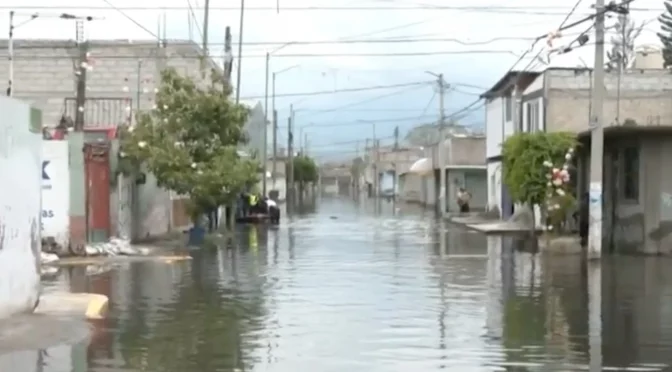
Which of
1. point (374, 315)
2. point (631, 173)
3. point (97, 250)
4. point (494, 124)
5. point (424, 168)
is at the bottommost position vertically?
point (374, 315)

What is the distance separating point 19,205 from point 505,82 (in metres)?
43.4

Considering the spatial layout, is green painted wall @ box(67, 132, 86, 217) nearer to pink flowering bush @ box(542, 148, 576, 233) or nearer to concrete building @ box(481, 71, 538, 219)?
pink flowering bush @ box(542, 148, 576, 233)

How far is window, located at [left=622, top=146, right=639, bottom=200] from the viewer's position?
33531mm

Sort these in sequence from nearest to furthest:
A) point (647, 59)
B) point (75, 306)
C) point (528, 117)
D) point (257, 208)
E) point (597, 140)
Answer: point (75, 306)
point (597, 140)
point (528, 117)
point (257, 208)
point (647, 59)

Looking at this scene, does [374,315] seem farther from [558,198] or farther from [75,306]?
[558,198]

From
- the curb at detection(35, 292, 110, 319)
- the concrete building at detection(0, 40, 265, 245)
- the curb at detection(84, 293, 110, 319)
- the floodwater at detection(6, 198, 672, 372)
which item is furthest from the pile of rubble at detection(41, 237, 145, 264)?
the concrete building at detection(0, 40, 265, 245)

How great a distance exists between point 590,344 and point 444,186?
61.0 meters

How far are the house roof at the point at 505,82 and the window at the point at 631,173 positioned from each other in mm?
20013

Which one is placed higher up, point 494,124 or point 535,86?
point 535,86

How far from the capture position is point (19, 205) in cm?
1698

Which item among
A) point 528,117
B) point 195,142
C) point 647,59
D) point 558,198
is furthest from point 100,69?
point 647,59

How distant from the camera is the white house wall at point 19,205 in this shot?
53.2ft

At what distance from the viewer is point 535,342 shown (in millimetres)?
15070

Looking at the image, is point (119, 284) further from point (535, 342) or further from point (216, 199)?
point (216, 199)
